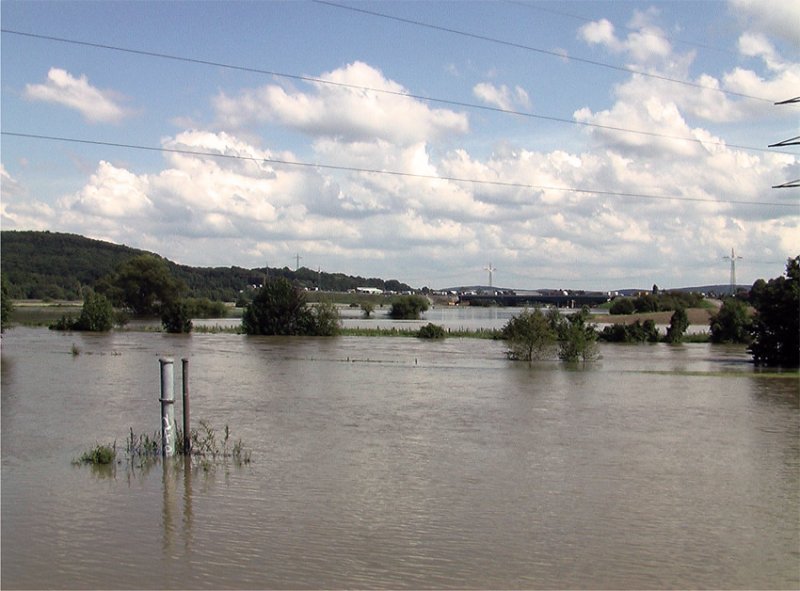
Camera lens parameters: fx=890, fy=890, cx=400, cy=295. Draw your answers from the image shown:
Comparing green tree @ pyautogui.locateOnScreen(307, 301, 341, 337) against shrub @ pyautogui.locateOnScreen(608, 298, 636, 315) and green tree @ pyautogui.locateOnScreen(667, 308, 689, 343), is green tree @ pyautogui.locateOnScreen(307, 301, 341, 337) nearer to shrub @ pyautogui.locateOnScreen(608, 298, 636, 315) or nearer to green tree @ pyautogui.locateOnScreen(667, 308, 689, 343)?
green tree @ pyautogui.locateOnScreen(667, 308, 689, 343)

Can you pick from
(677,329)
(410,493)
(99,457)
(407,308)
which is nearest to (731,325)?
(677,329)

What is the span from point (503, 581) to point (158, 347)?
42.6m

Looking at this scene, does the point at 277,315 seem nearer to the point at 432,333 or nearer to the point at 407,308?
the point at 432,333

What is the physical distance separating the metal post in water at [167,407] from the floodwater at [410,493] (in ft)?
1.58

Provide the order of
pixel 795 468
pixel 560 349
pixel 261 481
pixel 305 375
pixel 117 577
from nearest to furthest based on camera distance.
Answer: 1. pixel 117 577
2. pixel 261 481
3. pixel 795 468
4. pixel 305 375
5. pixel 560 349

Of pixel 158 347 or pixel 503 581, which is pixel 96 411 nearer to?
pixel 503 581

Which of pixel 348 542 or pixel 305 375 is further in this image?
pixel 305 375

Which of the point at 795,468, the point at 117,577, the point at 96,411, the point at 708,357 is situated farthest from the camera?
the point at 708,357

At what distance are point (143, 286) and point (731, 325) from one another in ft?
196

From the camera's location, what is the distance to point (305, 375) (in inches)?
1265

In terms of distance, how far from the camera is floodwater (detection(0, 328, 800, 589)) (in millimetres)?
9336

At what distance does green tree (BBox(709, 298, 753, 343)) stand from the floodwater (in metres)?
39.9

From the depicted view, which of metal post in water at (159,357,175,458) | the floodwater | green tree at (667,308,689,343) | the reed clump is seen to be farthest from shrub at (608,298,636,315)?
metal post in water at (159,357,175,458)

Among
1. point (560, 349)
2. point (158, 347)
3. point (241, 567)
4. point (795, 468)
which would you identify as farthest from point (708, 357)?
point (241, 567)
